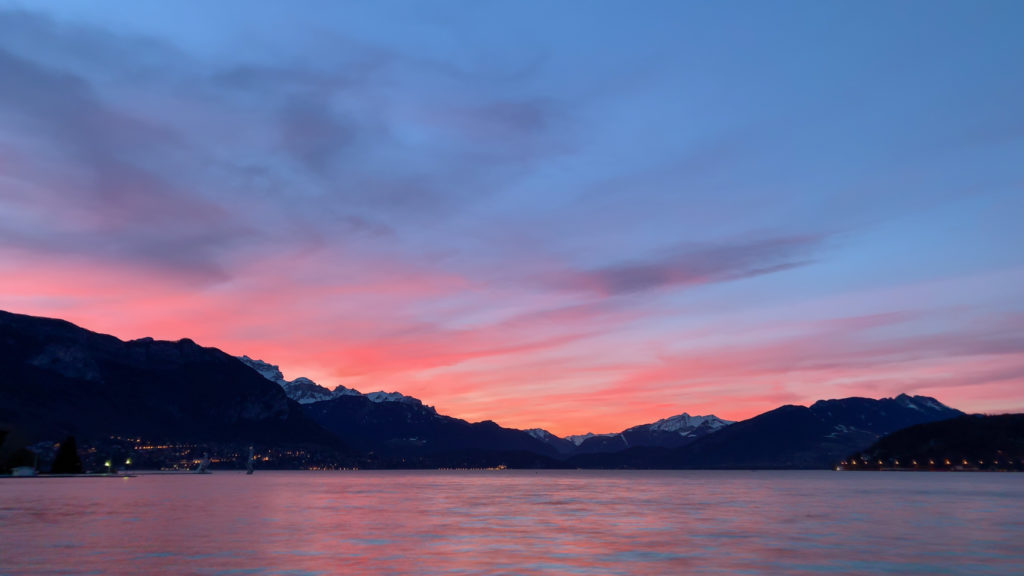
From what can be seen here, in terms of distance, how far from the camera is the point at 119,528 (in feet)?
243

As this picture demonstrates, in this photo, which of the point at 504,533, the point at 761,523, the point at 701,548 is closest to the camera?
the point at 701,548

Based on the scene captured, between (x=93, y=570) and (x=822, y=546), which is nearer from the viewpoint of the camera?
(x=93, y=570)

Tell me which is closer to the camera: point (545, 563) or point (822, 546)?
point (545, 563)

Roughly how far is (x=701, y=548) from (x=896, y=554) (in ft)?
45.8

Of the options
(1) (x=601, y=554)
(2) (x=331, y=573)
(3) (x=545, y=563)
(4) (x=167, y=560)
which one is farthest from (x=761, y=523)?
(4) (x=167, y=560)

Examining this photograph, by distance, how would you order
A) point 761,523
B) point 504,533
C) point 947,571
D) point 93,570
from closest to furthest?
point 93,570, point 947,571, point 504,533, point 761,523

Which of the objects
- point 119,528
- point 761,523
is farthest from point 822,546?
point 119,528

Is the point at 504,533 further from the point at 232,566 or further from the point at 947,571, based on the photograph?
the point at 947,571

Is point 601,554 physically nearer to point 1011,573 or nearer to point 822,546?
point 822,546

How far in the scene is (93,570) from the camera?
4575 centimetres

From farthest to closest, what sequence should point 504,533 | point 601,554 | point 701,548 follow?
point 504,533 < point 701,548 < point 601,554

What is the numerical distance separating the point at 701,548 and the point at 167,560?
123 feet

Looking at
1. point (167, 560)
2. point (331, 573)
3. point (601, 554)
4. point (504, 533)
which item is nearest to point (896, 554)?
point (601, 554)

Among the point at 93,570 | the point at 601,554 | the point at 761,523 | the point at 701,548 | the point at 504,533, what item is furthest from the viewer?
the point at 761,523
